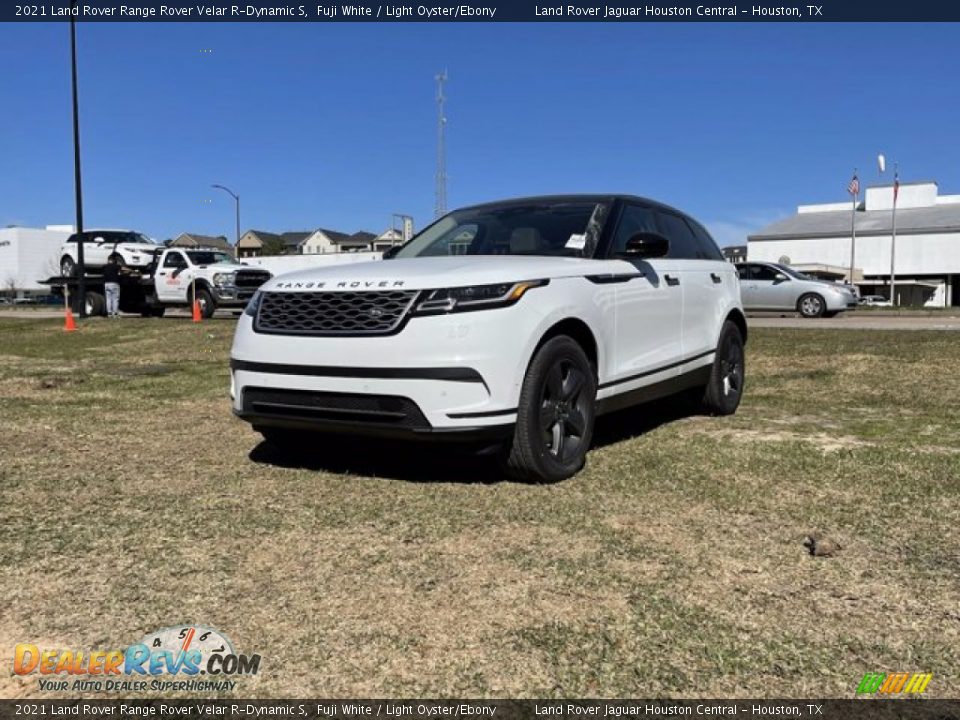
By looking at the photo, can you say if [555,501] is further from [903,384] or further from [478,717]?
[903,384]

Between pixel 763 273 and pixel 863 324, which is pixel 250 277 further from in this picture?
pixel 863 324

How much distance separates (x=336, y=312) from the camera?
4.20 m

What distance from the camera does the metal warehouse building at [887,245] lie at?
79.1 meters

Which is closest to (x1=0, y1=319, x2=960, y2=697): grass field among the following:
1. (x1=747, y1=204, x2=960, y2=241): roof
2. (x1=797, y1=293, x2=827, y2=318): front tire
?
(x1=797, y1=293, x2=827, y2=318): front tire

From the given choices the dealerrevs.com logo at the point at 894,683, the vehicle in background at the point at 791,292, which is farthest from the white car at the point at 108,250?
the dealerrevs.com logo at the point at 894,683

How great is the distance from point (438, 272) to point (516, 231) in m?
1.31

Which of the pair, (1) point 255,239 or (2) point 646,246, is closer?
(2) point 646,246

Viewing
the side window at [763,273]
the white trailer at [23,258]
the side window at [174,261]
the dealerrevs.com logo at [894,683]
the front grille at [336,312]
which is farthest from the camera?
the white trailer at [23,258]

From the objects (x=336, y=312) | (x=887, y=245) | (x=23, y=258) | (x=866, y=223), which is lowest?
(x=336, y=312)

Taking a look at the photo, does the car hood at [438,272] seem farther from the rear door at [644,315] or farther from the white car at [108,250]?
the white car at [108,250]

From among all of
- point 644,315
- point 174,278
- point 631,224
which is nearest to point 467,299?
point 644,315

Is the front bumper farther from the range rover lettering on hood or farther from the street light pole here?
the street light pole

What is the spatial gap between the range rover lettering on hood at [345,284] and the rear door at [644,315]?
5.01 ft

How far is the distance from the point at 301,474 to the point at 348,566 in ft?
4.80
